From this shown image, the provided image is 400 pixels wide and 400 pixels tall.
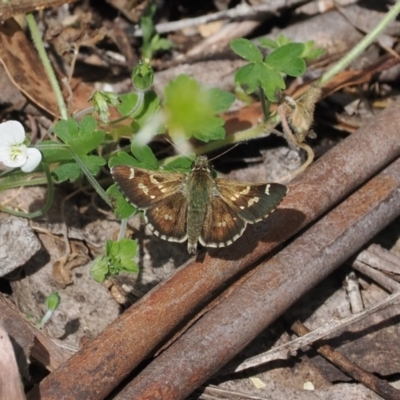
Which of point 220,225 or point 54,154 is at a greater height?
point 54,154

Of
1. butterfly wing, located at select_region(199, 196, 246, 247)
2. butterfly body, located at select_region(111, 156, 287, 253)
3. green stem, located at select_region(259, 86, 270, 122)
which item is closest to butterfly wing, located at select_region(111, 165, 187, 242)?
butterfly body, located at select_region(111, 156, 287, 253)

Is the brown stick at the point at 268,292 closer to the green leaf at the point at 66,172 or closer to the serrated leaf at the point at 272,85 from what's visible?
the serrated leaf at the point at 272,85

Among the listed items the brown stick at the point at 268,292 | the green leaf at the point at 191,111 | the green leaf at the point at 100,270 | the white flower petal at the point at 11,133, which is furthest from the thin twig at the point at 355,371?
the white flower petal at the point at 11,133

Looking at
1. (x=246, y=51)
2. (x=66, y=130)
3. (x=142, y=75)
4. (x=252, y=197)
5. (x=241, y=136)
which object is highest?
(x=142, y=75)

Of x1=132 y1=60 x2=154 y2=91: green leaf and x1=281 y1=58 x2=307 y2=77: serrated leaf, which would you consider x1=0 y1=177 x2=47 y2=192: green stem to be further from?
x1=281 y1=58 x2=307 y2=77: serrated leaf

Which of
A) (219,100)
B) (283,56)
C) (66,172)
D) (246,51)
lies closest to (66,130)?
(66,172)

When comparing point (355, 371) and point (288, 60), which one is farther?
point (288, 60)

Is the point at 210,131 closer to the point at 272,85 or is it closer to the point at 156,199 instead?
the point at 272,85

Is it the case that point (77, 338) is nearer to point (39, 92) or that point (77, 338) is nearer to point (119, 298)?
point (119, 298)
